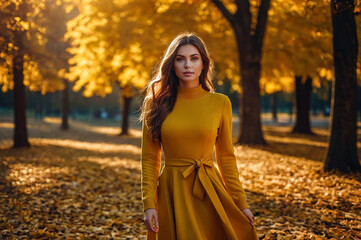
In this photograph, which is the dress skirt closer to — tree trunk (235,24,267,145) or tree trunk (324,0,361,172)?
tree trunk (324,0,361,172)

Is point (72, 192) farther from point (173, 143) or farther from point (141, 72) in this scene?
point (141, 72)

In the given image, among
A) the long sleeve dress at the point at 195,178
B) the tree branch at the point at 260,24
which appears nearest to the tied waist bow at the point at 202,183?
the long sleeve dress at the point at 195,178

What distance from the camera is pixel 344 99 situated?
23.2 ft

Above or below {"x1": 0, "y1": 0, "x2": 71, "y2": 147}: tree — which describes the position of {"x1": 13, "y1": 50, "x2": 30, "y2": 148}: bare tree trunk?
below

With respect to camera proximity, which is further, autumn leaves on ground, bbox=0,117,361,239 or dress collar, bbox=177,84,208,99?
autumn leaves on ground, bbox=0,117,361,239

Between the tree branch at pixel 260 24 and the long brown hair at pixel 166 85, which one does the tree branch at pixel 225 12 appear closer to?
the tree branch at pixel 260 24

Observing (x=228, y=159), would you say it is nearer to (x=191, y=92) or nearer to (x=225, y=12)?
(x=191, y=92)

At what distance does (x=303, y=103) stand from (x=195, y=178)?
60.6 ft

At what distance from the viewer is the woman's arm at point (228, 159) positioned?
2371 mm

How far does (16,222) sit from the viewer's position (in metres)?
4.94

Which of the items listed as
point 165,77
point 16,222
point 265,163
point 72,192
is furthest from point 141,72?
point 165,77

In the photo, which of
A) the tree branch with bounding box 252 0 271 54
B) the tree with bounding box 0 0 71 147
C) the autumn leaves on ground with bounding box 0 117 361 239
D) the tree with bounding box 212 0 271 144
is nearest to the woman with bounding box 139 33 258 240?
the autumn leaves on ground with bounding box 0 117 361 239

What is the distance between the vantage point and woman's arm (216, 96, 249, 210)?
2.37 metres

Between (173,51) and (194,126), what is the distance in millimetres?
562
